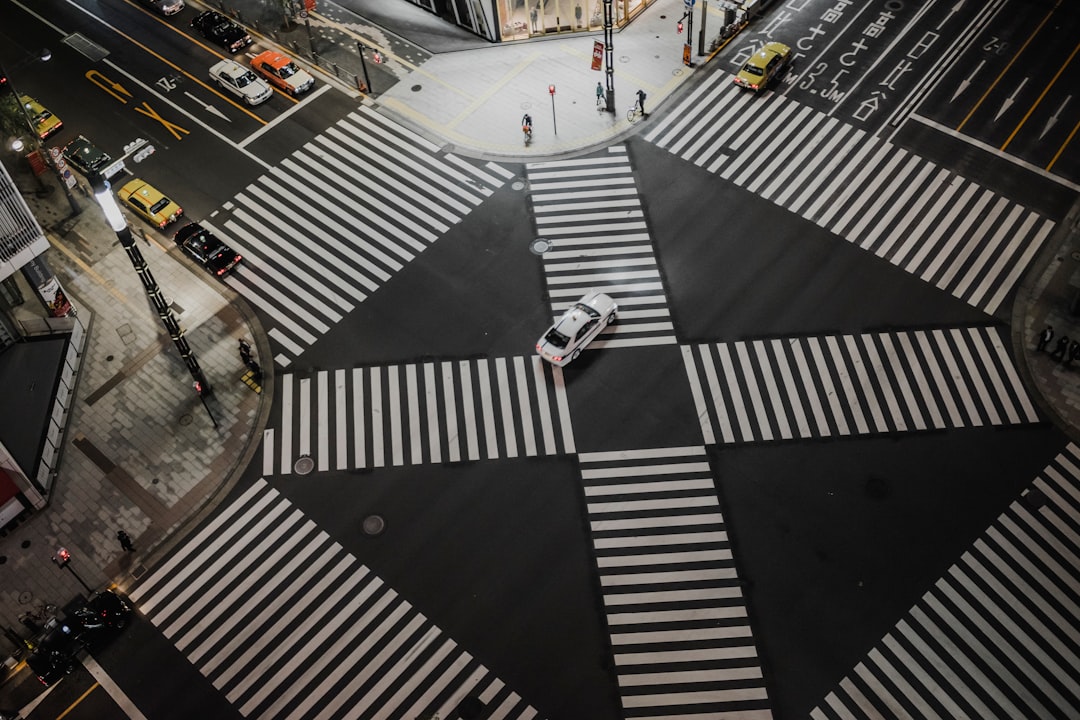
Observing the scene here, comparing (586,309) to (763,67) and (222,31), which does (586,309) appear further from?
(222,31)

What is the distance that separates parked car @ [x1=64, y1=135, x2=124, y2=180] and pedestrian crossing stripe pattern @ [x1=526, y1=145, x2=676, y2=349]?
25.6m

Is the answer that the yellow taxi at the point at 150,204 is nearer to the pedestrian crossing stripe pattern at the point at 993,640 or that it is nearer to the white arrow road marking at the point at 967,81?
the pedestrian crossing stripe pattern at the point at 993,640

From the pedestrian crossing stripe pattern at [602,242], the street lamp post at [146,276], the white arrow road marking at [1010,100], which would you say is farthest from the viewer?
the white arrow road marking at [1010,100]

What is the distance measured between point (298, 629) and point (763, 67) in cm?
4353

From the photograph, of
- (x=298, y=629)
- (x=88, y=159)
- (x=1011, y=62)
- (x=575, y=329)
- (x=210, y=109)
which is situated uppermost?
(x=1011, y=62)

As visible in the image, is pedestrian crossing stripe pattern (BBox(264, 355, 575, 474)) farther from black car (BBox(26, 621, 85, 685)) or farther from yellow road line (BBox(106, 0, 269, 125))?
yellow road line (BBox(106, 0, 269, 125))

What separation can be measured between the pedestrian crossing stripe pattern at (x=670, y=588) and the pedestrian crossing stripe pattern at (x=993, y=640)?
4250 millimetres

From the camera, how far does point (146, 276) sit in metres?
41.7

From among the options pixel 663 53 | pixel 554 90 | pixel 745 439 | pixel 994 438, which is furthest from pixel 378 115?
pixel 994 438

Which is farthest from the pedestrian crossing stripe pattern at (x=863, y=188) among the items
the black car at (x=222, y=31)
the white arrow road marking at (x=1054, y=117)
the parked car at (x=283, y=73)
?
the black car at (x=222, y=31)

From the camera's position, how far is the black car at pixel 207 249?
174ft

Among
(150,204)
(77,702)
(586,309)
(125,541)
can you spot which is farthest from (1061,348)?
(150,204)

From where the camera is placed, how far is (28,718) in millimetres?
39031

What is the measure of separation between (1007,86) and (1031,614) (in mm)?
35633
